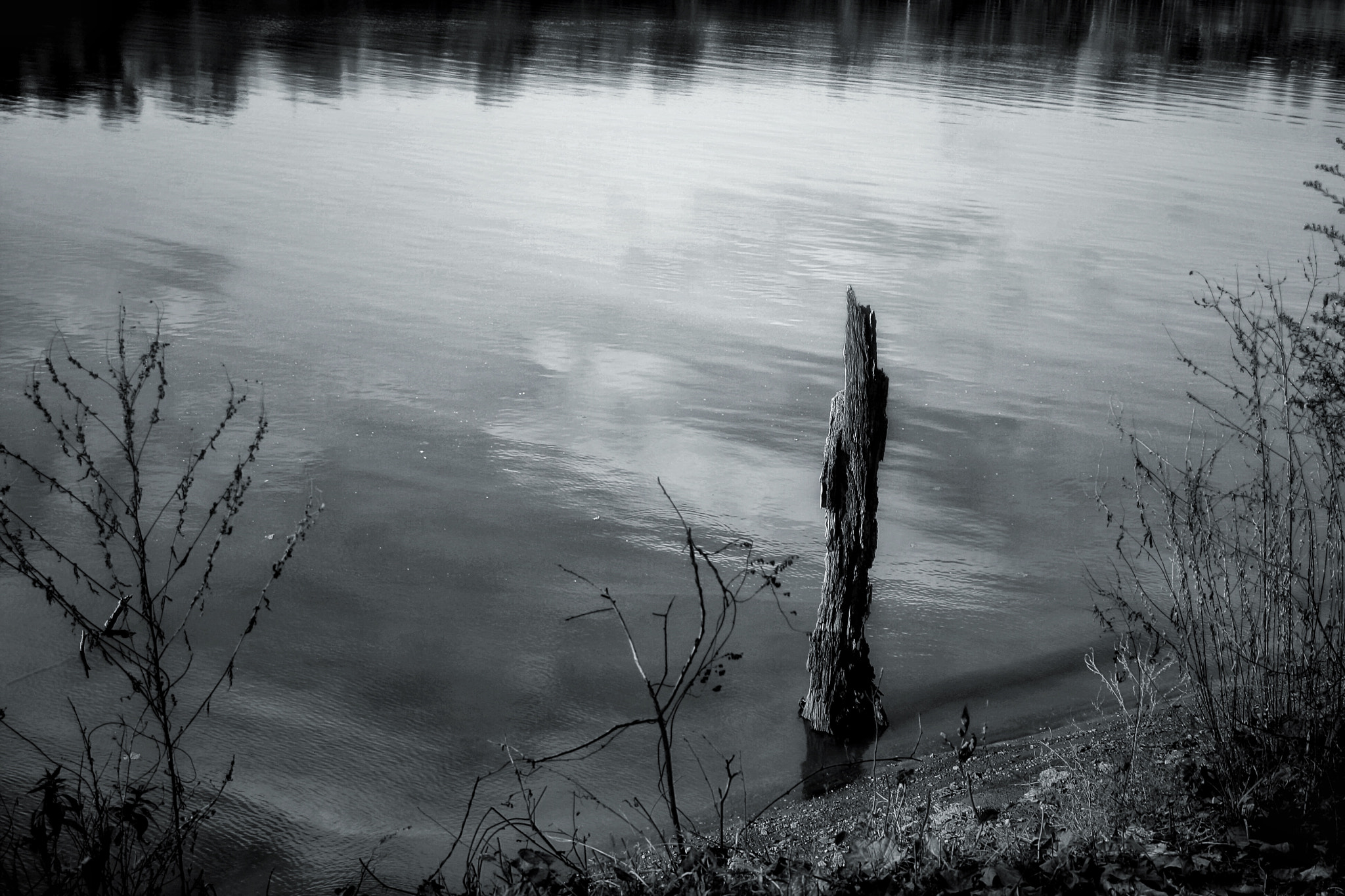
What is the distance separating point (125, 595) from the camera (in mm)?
7230

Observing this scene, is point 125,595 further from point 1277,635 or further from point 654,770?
point 1277,635

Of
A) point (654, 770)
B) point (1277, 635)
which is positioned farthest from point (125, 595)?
point (1277, 635)

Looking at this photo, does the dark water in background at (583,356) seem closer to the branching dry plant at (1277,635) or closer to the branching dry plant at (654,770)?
the branching dry plant at (654,770)

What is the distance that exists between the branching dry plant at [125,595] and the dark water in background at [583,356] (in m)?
0.43

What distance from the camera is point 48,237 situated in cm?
2269

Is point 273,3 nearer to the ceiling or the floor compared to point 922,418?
nearer to the ceiling

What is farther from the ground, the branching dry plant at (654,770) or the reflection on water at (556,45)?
the reflection on water at (556,45)

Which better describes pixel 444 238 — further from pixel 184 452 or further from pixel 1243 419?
pixel 1243 419

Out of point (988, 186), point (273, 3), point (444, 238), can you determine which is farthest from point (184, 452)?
point (273, 3)

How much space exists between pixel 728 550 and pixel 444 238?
14.2 metres

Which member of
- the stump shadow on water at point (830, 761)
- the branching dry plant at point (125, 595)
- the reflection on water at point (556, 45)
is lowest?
the stump shadow on water at point (830, 761)

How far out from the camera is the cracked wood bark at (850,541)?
27.2 ft

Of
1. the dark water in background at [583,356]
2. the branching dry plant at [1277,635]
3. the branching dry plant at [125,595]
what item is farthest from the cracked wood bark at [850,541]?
the branching dry plant at [125,595]

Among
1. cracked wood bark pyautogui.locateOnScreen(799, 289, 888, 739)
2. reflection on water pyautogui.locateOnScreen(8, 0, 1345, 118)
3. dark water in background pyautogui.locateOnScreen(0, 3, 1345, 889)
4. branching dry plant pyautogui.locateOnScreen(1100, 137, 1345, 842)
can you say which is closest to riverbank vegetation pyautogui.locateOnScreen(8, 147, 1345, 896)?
branching dry plant pyautogui.locateOnScreen(1100, 137, 1345, 842)
